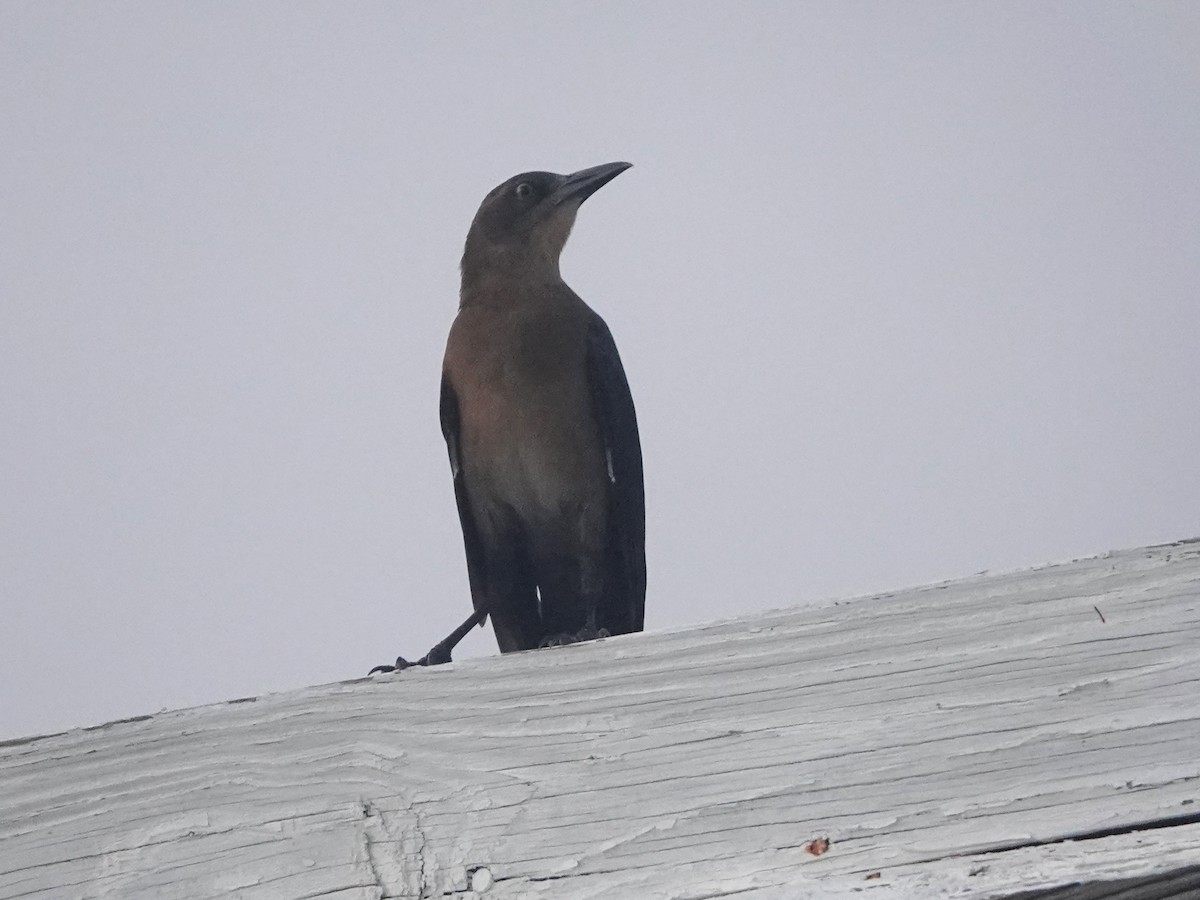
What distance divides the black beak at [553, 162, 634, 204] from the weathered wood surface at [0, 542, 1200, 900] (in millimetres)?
3824

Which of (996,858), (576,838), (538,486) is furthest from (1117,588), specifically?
(538,486)

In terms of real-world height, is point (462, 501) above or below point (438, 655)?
above

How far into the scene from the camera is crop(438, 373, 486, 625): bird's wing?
192 inches

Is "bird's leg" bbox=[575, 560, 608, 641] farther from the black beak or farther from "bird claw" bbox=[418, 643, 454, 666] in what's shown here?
the black beak

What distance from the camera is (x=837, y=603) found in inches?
68.6

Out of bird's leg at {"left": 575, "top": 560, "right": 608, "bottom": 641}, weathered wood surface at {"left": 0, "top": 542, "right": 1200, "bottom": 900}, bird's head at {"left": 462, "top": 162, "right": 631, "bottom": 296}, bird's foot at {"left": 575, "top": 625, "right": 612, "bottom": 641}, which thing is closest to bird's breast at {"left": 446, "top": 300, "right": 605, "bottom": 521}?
bird's leg at {"left": 575, "top": 560, "right": 608, "bottom": 641}

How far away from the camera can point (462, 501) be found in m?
4.88

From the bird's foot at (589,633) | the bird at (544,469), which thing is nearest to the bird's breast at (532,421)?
the bird at (544,469)

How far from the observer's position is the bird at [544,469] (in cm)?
463

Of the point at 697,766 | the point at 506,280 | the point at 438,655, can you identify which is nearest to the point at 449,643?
the point at 438,655

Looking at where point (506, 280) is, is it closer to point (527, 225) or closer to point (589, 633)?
point (527, 225)

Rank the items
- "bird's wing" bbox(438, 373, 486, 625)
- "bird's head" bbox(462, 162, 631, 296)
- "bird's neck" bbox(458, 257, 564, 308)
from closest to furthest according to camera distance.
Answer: "bird's wing" bbox(438, 373, 486, 625) < "bird's neck" bbox(458, 257, 564, 308) < "bird's head" bbox(462, 162, 631, 296)

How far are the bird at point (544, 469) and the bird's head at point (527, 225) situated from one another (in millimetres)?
304

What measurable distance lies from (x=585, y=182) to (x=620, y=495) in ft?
5.01
